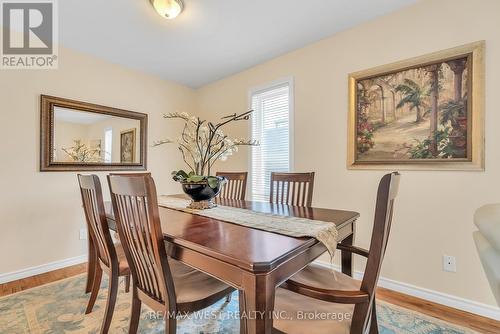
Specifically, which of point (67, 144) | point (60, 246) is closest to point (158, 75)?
point (67, 144)

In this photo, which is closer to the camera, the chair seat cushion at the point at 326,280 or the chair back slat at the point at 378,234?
the chair back slat at the point at 378,234

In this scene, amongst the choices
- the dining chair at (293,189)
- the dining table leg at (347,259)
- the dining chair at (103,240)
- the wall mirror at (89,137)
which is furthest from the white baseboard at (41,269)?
the dining table leg at (347,259)

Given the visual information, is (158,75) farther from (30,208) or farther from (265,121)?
(30,208)

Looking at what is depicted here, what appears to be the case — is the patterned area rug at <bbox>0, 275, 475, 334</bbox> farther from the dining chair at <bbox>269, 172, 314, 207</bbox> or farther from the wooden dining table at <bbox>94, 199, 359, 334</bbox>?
the dining chair at <bbox>269, 172, 314, 207</bbox>

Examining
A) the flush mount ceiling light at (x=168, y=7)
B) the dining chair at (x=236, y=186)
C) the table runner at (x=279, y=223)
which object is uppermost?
the flush mount ceiling light at (x=168, y=7)

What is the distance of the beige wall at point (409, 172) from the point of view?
1.69 metres

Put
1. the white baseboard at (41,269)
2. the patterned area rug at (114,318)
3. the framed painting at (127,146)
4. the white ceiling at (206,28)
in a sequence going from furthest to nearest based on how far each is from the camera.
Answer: the framed painting at (127,146), the white baseboard at (41,269), the white ceiling at (206,28), the patterned area rug at (114,318)

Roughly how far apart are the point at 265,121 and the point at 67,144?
230 cm

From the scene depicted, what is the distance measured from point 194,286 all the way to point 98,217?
733 millimetres

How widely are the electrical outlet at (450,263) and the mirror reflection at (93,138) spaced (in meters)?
3.44

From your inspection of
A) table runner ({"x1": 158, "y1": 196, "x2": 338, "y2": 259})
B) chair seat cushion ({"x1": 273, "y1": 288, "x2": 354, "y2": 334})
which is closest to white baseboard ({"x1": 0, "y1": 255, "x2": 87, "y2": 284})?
table runner ({"x1": 158, "y1": 196, "x2": 338, "y2": 259})

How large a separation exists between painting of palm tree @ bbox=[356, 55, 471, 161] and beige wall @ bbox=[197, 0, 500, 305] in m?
0.13

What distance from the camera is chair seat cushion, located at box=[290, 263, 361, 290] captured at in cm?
118

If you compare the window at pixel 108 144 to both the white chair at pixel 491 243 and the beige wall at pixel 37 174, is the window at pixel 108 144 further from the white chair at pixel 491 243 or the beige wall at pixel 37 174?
the white chair at pixel 491 243
